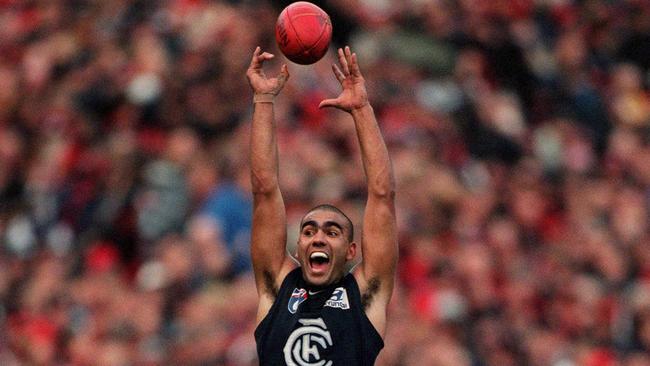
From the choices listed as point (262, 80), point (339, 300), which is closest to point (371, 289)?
point (339, 300)

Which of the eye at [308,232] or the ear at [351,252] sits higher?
the eye at [308,232]

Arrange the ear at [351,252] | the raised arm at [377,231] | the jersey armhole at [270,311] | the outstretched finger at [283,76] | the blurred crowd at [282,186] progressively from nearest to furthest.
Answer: the jersey armhole at [270,311], the raised arm at [377,231], the ear at [351,252], the outstretched finger at [283,76], the blurred crowd at [282,186]

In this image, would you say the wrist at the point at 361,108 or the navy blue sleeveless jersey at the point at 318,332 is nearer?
the navy blue sleeveless jersey at the point at 318,332

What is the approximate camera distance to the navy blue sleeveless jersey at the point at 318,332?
8.80 metres

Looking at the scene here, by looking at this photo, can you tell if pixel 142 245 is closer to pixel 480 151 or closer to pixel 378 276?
pixel 480 151

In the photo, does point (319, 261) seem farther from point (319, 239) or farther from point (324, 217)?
point (324, 217)

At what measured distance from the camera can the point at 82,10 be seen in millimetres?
15438

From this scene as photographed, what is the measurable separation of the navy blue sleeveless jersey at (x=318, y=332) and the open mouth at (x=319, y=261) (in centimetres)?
12

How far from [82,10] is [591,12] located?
552 cm

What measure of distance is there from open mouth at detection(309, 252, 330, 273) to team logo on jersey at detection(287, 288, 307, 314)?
14cm

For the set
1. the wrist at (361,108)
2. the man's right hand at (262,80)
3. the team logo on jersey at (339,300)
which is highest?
the man's right hand at (262,80)

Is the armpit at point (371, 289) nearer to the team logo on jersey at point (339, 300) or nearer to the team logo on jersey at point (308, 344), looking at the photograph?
the team logo on jersey at point (339, 300)

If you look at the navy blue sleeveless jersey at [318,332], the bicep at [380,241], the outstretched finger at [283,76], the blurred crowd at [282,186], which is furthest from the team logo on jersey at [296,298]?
the blurred crowd at [282,186]

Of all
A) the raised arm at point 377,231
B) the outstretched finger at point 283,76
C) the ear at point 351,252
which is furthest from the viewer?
the outstretched finger at point 283,76
